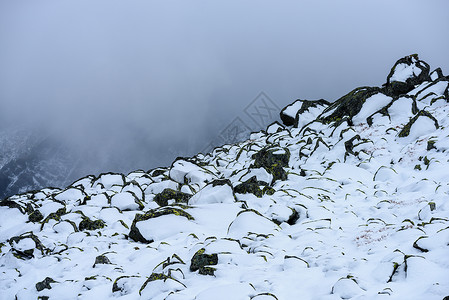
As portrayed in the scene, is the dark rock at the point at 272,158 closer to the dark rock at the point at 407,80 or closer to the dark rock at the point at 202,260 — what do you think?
the dark rock at the point at 202,260

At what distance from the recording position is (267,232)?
42.4ft

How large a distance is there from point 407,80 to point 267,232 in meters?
38.7

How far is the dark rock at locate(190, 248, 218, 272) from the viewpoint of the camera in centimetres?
898

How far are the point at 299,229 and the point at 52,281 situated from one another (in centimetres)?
1019

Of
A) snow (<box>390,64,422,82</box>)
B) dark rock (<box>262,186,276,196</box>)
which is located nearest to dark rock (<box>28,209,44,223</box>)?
dark rock (<box>262,186,276,196</box>)

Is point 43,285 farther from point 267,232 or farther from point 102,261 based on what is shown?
point 267,232

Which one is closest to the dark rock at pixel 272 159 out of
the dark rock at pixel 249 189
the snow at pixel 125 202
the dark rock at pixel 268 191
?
the dark rock at pixel 268 191

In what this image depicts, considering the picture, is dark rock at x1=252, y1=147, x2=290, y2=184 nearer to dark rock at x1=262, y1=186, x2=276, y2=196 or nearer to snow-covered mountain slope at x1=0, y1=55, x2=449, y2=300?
snow-covered mountain slope at x1=0, y1=55, x2=449, y2=300

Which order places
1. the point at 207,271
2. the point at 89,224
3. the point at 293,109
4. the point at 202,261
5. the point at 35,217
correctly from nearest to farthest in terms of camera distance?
the point at 207,271 → the point at 202,261 → the point at 89,224 → the point at 35,217 → the point at 293,109

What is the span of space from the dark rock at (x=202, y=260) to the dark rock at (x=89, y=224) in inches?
394

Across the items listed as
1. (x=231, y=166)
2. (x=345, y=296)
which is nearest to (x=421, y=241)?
(x=345, y=296)

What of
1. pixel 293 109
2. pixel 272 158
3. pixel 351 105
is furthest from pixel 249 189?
pixel 293 109

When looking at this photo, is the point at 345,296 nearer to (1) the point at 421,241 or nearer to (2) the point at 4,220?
(1) the point at 421,241

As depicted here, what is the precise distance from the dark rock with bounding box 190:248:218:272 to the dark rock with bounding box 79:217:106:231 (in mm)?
10016
